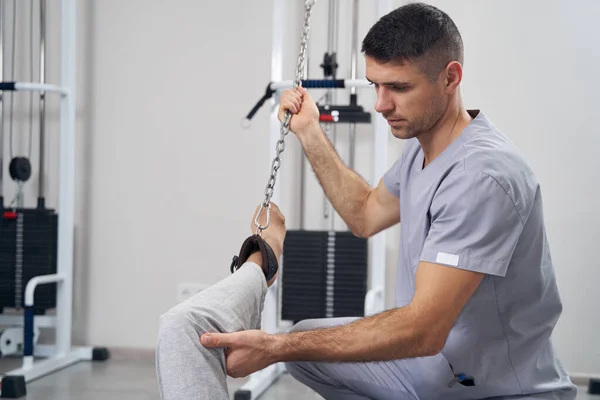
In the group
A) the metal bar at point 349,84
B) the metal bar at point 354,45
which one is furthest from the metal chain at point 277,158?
the metal bar at point 354,45

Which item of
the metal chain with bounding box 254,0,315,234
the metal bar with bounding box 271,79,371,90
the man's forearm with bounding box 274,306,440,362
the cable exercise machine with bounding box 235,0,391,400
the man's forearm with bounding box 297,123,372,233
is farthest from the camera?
the cable exercise machine with bounding box 235,0,391,400

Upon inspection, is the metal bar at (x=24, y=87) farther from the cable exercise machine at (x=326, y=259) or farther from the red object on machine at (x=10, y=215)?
the cable exercise machine at (x=326, y=259)

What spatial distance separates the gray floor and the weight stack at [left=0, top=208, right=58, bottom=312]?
12.9 inches

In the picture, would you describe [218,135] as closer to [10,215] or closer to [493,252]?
[10,215]

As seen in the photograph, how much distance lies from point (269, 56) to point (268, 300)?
3.76 ft

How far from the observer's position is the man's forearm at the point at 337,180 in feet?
6.79

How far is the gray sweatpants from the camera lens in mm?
1313

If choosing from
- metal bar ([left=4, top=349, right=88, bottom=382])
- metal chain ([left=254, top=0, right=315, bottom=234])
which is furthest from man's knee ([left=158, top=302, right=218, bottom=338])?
metal bar ([left=4, top=349, right=88, bottom=382])

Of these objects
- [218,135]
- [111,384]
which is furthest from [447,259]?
[218,135]

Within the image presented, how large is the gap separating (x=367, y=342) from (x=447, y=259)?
24 centimetres

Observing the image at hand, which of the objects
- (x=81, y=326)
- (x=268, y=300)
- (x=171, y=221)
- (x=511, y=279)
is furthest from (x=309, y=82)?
(x=81, y=326)

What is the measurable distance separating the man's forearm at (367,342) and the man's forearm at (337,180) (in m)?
0.62

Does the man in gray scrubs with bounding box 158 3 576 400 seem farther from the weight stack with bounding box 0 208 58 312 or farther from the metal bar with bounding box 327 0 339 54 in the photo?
the weight stack with bounding box 0 208 58 312

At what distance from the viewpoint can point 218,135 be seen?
342 cm
